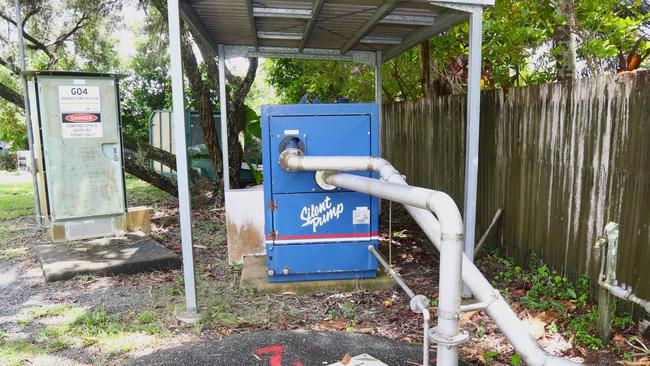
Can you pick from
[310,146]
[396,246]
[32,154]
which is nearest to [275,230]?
[310,146]

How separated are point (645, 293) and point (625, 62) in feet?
12.1

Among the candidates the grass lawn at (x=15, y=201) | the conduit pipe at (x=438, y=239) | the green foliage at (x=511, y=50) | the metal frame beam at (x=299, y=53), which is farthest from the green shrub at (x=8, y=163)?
the conduit pipe at (x=438, y=239)

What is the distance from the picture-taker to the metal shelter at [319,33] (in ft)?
11.6

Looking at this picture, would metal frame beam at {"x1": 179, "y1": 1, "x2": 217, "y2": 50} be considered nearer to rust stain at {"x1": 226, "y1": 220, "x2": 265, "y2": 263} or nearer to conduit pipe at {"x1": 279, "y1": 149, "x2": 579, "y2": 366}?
conduit pipe at {"x1": 279, "y1": 149, "x2": 579, "y2": 366}

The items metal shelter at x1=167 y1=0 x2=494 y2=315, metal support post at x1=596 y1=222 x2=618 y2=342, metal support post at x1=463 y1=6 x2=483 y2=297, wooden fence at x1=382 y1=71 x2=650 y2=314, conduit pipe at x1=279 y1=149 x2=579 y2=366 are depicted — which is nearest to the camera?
conduit pipe at x1=279 y1=149 x2=579 y2=366

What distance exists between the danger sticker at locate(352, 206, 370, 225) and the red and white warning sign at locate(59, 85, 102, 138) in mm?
3535

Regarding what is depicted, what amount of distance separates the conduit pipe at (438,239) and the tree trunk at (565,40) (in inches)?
96.1

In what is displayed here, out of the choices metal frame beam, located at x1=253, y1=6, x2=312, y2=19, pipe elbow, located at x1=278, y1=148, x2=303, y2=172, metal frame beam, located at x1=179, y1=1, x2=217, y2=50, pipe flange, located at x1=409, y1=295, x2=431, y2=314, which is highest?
metal frame beam, located at x1=253, y1=6, x2=312, y2=19

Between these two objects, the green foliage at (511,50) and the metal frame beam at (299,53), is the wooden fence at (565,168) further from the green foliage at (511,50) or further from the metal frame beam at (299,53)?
the metal frame beam at (299,53)

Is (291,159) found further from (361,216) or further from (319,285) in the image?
(319,285)

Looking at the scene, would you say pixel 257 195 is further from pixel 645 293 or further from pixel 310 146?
pixel 645 293

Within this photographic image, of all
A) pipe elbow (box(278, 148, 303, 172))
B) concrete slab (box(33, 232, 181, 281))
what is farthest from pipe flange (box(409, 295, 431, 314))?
concrete slab (box(33, 232, 181, 281))

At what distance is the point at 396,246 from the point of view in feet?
19.2

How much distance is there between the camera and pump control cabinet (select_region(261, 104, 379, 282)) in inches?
162
